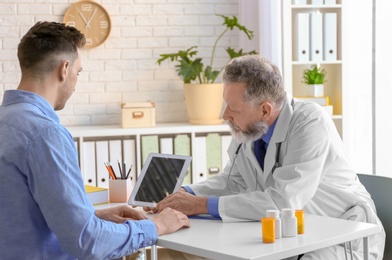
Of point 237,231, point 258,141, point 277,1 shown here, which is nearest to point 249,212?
point 237,231

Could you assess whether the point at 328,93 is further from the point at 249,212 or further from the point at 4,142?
the point at 4,142

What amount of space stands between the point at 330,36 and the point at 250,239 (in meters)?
2.84

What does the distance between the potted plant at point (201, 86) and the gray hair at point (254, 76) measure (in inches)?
85.0

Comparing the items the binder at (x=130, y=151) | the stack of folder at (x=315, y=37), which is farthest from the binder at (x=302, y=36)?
the binder at (x=130, y=151)

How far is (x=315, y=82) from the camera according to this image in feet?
16.2

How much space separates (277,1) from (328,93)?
29.3 inches

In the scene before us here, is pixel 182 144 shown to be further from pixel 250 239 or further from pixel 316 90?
pixel 250 239

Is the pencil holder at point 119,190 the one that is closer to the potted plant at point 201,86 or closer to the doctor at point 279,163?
the doctor at point 279,163

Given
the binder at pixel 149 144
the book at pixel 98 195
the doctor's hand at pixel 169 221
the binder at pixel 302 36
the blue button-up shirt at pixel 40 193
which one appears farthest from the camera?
the binder at pixel 149 144

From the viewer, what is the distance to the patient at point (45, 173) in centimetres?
209

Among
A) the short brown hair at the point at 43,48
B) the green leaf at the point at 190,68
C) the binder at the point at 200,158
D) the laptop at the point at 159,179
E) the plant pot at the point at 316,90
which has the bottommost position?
the binder at the point at 200,158

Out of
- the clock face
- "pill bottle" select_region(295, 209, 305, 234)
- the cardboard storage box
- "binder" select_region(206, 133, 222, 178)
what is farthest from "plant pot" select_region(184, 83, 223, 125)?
"pill bottle" select_region(295, 209, 305, 234)

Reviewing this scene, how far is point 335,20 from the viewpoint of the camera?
493cm

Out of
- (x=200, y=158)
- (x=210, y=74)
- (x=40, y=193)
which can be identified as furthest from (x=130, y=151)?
(x=40, y=193)
